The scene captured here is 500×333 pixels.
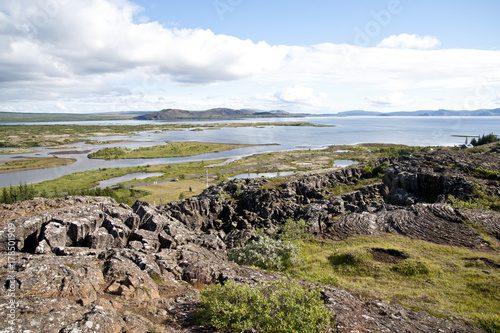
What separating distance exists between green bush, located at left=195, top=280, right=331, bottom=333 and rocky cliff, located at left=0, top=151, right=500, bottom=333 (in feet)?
4.04

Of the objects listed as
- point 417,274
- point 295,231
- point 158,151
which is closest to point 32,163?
point 158,151

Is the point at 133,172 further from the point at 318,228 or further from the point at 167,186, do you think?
the point at 318,228

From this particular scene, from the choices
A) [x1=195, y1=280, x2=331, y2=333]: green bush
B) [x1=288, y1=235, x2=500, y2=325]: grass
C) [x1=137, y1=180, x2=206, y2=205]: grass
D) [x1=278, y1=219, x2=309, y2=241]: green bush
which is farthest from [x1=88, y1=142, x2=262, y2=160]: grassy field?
[x1=195, y1=280, x2=331, y2=333]: green bush

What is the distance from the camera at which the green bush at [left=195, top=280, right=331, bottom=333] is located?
11.9 m

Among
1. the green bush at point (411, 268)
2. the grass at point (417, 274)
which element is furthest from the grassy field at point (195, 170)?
the green bush at point (411, 268)

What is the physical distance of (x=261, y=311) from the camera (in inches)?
483

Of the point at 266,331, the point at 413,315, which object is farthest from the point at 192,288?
the point at 413,315

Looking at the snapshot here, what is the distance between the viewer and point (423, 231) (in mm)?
31688

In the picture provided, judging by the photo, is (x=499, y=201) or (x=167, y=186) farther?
(x=167, y=186)

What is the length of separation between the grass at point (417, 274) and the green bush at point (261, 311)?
28.9 feet

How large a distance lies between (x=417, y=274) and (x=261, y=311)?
17.7 metres

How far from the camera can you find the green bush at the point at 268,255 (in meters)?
25.8

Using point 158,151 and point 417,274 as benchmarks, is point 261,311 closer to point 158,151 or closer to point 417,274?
point 417,274

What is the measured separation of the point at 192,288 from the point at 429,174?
47450 mm
